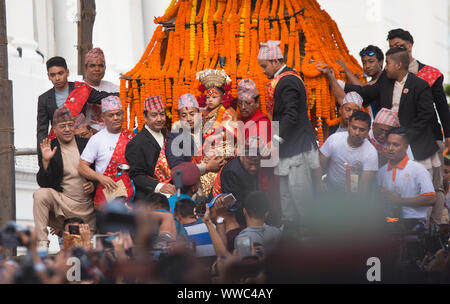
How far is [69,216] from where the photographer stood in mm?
6781

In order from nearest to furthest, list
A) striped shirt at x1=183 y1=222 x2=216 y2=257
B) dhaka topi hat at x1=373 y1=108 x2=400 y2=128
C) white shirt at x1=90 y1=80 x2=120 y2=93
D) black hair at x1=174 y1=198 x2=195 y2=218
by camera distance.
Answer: striped shirt at x1=183 y1=222 x2=216 y2=257, black hair at x1=174 y1=198 x2=195 y2=218, dhaka topi hat at x1=373 y1=108 x2=400 y2=128, white shirt at x1=90 y1=80 x2=120 y2=93

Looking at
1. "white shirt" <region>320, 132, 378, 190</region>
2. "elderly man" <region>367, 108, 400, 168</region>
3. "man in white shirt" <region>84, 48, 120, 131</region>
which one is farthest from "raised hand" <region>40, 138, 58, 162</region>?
"elderly man" <region>367, 108, 400, 168</region>

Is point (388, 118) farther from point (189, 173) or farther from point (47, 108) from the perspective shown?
point (47, 108)

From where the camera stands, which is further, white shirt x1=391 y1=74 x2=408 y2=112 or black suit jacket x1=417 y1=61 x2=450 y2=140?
black suit jacket x1=417 y1=61 x2=450 y2=140

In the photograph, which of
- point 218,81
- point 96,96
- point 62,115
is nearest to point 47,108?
point 96,96

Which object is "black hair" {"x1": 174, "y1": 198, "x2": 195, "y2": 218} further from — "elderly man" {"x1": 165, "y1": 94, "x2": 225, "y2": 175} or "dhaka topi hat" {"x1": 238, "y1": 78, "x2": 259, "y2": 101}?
"dhaka topi hat" {"x1": 238, "y1": 78, "x2": 259, "y2": 101}

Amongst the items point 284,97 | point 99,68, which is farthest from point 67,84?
point 284,97

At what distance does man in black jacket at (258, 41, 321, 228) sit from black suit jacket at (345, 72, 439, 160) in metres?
0.71

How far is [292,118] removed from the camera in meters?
6.36

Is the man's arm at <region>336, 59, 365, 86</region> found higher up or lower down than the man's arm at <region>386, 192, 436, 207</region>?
higher up

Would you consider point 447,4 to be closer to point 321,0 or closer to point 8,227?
point 321,0

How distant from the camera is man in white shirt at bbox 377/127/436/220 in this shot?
609 centimetres

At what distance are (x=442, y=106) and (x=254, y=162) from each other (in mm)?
1568

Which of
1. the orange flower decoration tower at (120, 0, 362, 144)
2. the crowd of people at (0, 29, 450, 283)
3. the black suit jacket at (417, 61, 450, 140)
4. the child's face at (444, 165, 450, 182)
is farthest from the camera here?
the child's face at (444, 165, 450, 182)
